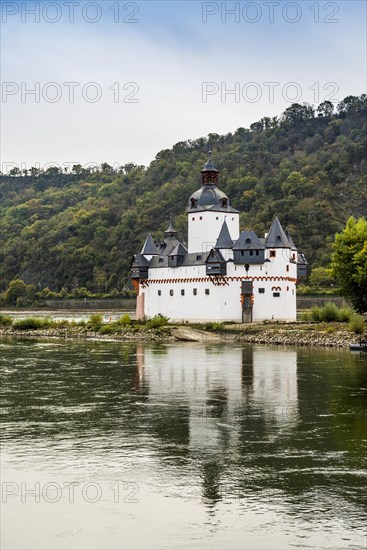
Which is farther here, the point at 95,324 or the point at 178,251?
the point at 178,251

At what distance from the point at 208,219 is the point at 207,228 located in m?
0.93

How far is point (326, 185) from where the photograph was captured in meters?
139

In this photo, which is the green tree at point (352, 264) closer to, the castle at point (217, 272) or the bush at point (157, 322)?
the castle at point (217, 272)

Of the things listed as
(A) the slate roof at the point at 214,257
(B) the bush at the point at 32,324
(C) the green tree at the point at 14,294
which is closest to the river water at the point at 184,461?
(A) the slate roof at the point at 214,257

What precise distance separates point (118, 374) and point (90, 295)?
306 ft

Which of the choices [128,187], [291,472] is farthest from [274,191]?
[291,472]

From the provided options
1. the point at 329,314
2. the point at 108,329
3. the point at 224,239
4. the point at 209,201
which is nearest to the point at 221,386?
the point at 329,314

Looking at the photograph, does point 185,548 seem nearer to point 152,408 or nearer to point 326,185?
point 152,408

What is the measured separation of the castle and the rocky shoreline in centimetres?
413

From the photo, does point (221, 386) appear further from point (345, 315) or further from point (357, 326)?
point (345, 315)

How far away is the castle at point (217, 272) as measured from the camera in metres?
77.8

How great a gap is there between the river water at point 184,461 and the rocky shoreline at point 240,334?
70.2ft

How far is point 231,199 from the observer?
146 meters

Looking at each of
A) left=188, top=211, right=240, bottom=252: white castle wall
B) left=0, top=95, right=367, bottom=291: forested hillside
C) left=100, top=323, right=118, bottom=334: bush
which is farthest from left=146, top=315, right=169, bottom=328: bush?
left=0, top=95, right=367, bottom=291: forested hillside
